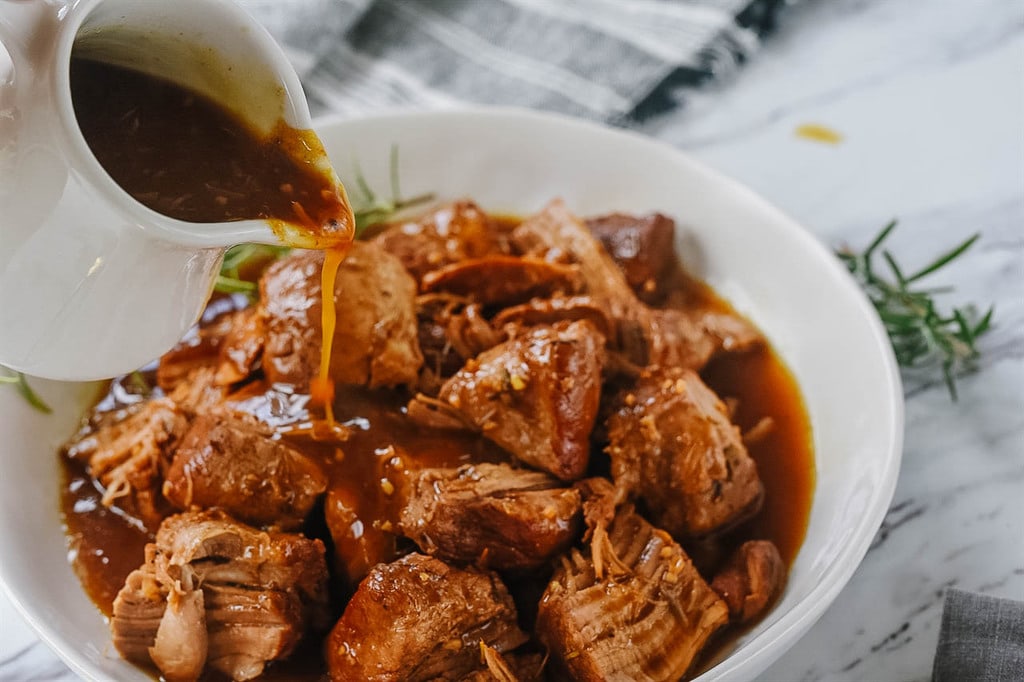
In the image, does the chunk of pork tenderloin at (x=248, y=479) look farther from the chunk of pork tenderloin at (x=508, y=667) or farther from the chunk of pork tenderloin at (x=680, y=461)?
the chunk of pork tenderloin at (x=680, y=461)

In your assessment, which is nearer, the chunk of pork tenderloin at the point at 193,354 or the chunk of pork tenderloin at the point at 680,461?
the chunk of pork tenderloin at the point at 680,461

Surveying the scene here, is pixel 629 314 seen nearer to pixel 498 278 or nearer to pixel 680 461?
pixel 498 278

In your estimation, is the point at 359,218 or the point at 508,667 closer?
the point at 508,667

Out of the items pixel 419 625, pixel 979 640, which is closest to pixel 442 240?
pixel 419 625

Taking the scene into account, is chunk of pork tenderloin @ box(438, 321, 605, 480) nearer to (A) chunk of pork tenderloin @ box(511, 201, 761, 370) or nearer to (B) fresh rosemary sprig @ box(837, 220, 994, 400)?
(A) chunk of pork tenderloin @ box(511, 201, 761, 370)

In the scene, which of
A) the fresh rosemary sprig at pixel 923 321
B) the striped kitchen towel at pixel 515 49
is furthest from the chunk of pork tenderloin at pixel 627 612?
the striped kitchen towel at pixel 515 49
